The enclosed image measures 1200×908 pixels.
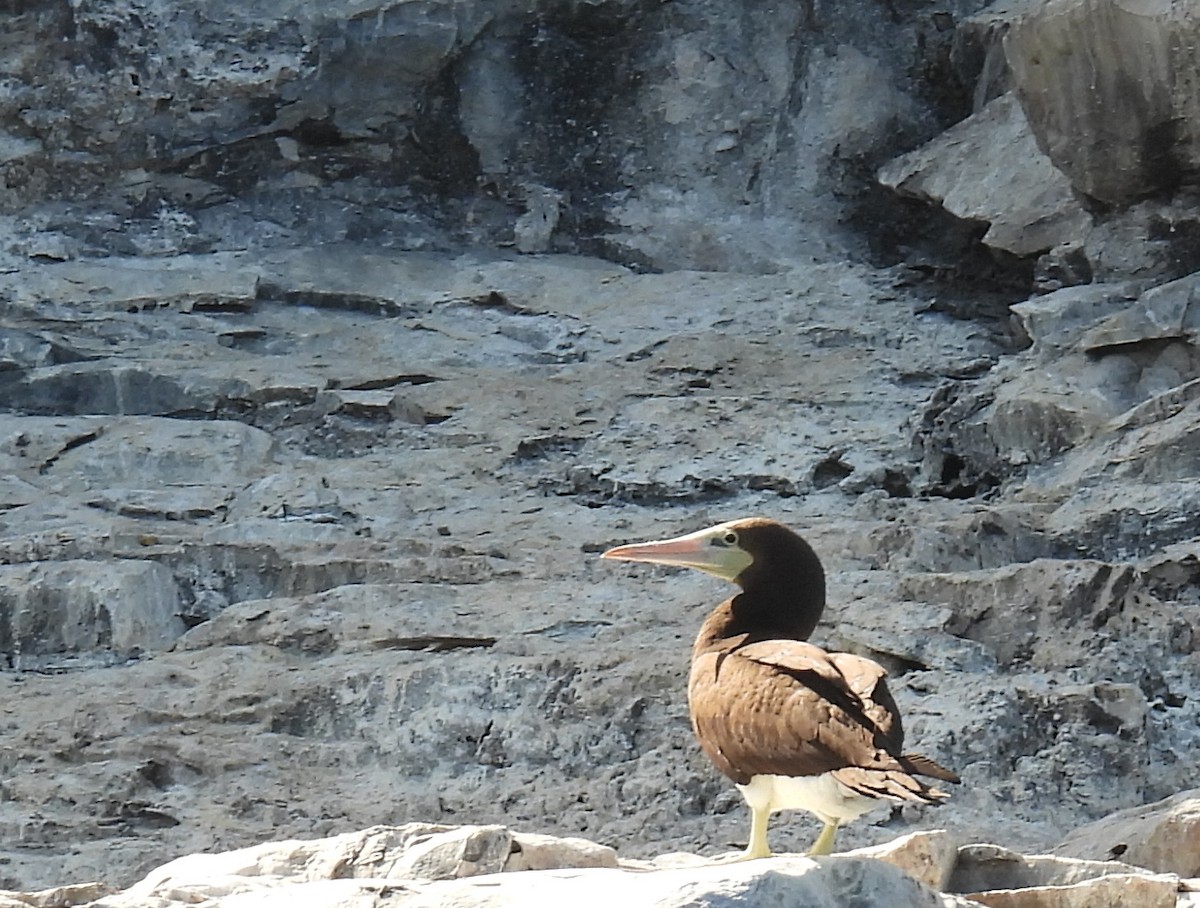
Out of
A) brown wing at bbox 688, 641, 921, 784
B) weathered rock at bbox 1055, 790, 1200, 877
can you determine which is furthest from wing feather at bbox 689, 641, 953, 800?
weathered rock at bbox 1055, 790, 1200, 877

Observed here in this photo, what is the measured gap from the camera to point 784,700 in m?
3.80

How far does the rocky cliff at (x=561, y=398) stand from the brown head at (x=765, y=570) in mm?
1348

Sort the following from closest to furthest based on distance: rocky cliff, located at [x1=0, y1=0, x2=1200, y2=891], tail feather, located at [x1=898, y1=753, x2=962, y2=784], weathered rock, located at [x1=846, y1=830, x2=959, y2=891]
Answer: tail feather, located at [x1=898, y1=753, x2=962, y2=784] → weathered rock, located at [x1=846, y1=830, x2=959, y2=891] → rocky cliff, located at [x1=0, y1=0, x2=1200, y2=891]

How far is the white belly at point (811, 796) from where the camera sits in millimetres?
3672

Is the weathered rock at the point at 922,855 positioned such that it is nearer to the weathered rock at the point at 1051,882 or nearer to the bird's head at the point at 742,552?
the weathered rock at the point at 1051,882

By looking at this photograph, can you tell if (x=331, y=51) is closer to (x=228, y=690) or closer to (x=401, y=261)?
(x=401, y=261)

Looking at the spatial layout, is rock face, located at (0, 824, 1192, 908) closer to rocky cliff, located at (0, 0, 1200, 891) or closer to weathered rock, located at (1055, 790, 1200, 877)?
weathered rock, located at (1055, 790, 1200, 877)

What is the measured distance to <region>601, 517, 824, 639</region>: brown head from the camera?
449 cm

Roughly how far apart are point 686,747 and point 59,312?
5.48 meters

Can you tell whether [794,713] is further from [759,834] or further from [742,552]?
[742,552]

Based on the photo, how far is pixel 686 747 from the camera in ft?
20.5

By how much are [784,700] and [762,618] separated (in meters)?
0.69

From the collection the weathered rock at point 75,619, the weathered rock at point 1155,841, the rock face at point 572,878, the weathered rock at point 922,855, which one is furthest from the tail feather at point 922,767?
the weathered rock at point 75,619

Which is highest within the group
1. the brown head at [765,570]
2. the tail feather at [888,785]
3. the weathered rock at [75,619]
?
the brown head at [765,570]
